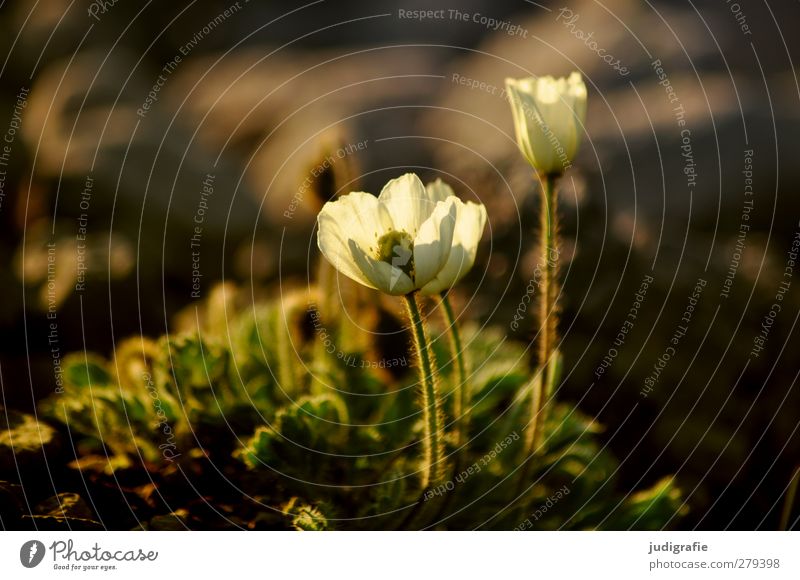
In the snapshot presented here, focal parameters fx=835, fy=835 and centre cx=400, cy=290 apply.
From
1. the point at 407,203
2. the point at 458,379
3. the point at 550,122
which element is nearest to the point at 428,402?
the point at 458,379

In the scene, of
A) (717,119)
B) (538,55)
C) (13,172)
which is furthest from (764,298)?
(13,172)

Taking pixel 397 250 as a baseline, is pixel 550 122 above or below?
above

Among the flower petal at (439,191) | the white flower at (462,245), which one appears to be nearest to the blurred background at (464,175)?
the flower petal at (439,191)

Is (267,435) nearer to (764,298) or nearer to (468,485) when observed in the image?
(468,485)

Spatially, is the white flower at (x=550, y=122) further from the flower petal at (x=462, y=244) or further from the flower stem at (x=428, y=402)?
the flower stem at (x=428, y=402)
